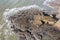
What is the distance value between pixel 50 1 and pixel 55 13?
0.06 meters

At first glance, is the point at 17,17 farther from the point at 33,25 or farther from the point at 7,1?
the point at 7,1

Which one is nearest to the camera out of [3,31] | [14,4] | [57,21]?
[57,21]

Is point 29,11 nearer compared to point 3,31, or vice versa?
point 29,11

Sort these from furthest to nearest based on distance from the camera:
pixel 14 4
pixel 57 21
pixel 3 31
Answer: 1. pixel 14 4
2. pixel 3 31
3. pixel 57 21

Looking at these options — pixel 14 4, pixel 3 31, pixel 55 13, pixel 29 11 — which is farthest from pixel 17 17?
pixel 14 4

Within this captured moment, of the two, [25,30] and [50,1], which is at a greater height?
[50,1]

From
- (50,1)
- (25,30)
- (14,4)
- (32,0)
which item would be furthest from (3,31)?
(50,1)

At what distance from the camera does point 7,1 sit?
1566mm

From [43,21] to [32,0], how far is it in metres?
0.86

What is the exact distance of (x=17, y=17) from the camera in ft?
2.02

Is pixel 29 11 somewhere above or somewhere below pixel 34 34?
above

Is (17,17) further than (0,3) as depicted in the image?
No

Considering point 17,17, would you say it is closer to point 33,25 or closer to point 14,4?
point 33,25

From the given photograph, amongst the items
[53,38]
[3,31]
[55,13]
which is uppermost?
[55,13]
